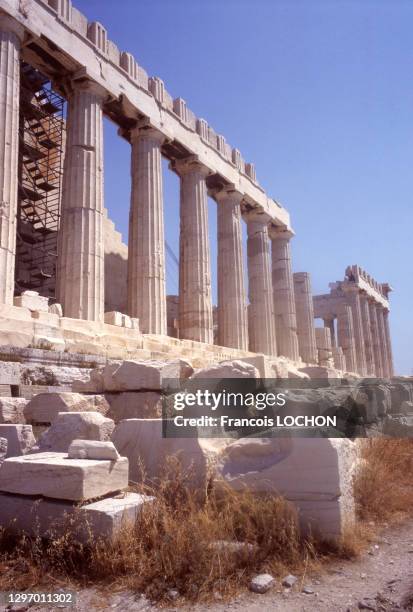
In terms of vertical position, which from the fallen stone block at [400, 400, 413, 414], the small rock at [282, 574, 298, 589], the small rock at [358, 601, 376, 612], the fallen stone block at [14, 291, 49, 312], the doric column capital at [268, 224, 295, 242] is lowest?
the small rock at [358, 601, 376, 612]

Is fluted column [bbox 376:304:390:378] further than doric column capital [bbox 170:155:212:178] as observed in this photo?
Yes

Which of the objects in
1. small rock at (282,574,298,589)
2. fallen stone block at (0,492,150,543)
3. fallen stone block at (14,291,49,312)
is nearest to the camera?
small rock at (282,574,298,589)

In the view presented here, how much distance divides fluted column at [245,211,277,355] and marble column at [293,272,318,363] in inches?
203

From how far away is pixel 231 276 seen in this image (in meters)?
20.9

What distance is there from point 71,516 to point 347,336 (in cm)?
3543

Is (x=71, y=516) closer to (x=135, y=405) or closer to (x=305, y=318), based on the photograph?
(x=135, y=405)

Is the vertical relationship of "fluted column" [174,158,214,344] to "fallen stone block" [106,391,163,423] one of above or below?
above

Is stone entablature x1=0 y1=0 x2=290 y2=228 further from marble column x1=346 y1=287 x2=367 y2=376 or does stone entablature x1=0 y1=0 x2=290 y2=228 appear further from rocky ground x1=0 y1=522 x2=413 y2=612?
marble column x1=346 y1=287 x2=367 y2=376

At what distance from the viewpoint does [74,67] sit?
13820 millimetres

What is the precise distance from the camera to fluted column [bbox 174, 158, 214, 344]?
17.7 meters

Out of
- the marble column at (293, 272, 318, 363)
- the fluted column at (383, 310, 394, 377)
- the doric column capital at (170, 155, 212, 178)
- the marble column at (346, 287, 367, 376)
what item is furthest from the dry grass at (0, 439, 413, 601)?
the fluted column at (383, 310, 394, 377)

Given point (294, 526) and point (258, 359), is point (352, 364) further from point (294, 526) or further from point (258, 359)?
point (294, 526)

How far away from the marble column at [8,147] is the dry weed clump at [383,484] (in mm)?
8257

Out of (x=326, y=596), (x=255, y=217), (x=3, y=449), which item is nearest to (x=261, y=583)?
(x=326, y=596)
